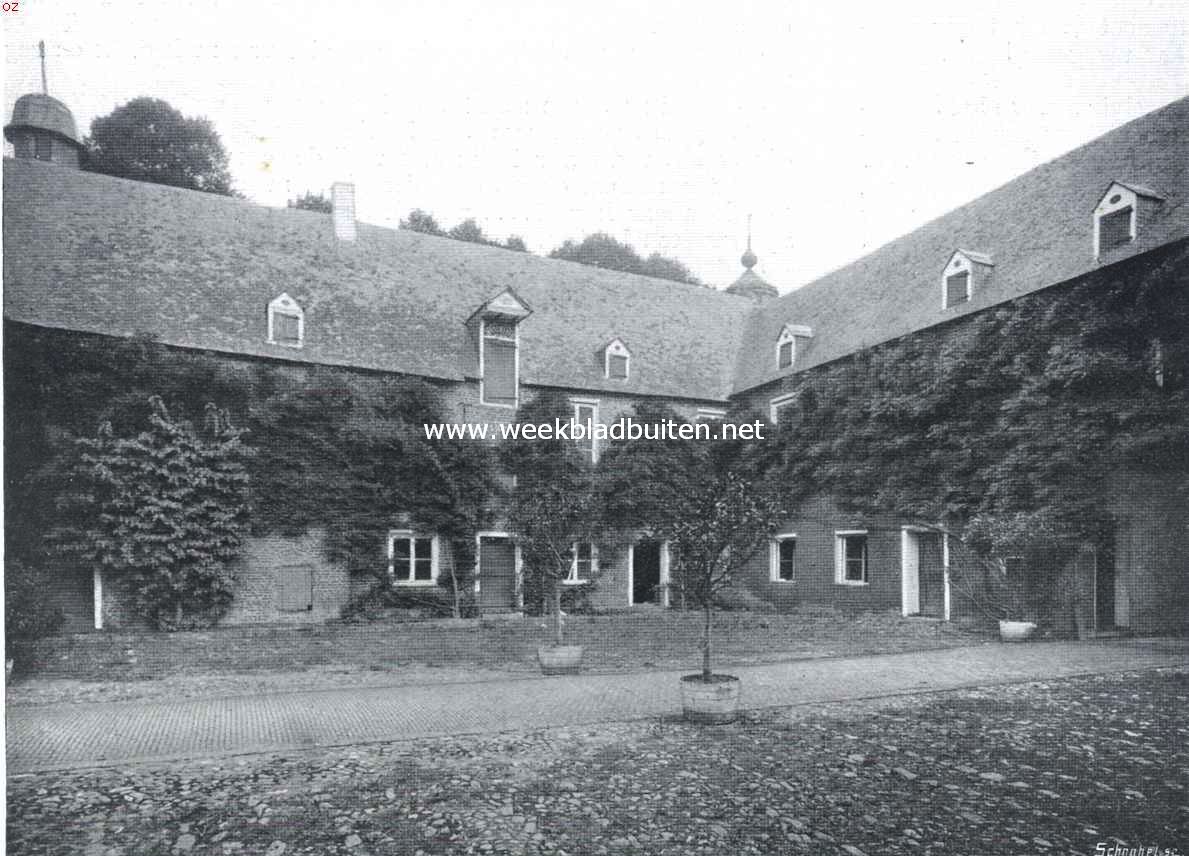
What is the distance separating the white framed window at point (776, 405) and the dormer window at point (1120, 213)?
26.8 ft

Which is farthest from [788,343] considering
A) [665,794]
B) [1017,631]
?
[665,794]

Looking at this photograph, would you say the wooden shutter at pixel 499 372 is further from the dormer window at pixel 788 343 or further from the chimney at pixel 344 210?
the dormer window at pixel 788 343

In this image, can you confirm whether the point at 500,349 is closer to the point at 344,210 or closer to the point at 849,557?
the point at 344,210

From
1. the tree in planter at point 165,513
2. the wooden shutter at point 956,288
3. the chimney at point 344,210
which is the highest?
the chimney at point 344,210

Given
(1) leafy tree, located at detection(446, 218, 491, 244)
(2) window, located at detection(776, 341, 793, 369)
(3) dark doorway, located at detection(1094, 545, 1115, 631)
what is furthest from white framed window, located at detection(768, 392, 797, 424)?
(1) leafy tree, located at detection(446, 218, 491, 244)

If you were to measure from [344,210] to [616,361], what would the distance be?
858cm

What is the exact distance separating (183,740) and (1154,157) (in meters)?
18.7

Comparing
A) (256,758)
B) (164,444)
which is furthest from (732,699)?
(164,444)

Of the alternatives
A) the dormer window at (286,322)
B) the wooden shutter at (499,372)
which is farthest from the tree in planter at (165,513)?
the wooden shutter at (499,372)

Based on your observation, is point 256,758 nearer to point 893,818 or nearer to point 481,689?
point 481,689

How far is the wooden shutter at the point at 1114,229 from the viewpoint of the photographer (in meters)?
14.0

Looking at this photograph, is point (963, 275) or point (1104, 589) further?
point (963, 275)

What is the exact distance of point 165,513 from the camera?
15.4 m

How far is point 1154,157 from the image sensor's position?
1480cm
